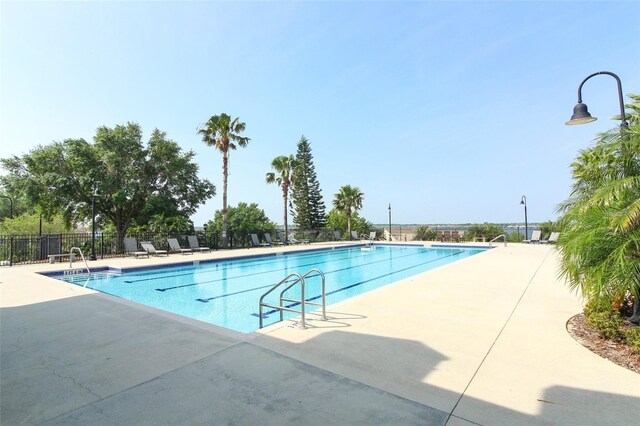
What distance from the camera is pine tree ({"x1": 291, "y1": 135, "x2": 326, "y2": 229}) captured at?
116 feet

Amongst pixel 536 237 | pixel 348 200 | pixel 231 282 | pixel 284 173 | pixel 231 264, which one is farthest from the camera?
pixel 348 200

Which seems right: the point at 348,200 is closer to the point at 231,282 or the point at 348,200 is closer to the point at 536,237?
the point at 536,237

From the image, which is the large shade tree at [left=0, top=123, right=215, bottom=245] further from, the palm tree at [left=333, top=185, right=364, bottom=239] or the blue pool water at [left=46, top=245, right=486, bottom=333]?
the palm tree at [left=333, top=185, right=364, bottom=239]

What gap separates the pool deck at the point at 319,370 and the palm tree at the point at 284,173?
18927 mm

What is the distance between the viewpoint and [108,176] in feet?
53.4

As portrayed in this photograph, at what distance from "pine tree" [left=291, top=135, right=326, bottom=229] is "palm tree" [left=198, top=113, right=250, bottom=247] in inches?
677

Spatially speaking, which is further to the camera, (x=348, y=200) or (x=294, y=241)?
(x=348, y=200)

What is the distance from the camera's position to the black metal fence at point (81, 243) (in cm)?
1155

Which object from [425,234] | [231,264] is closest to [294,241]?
[231,264]

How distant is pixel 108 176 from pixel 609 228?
19.3 m

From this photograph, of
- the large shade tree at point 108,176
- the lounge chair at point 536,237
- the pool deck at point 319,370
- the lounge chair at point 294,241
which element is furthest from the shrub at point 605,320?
the lounge chair at point 294,241

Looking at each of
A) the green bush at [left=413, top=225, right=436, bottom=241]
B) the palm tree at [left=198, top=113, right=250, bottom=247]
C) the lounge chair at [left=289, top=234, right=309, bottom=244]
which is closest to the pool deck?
the palm tree at [left=198, top=113, right=250, bottom=247]

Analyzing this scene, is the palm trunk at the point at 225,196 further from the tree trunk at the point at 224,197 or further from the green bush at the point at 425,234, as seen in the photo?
the green bush at the point at 425,234

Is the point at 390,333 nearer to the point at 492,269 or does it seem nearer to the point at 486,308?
the point at 486,308
